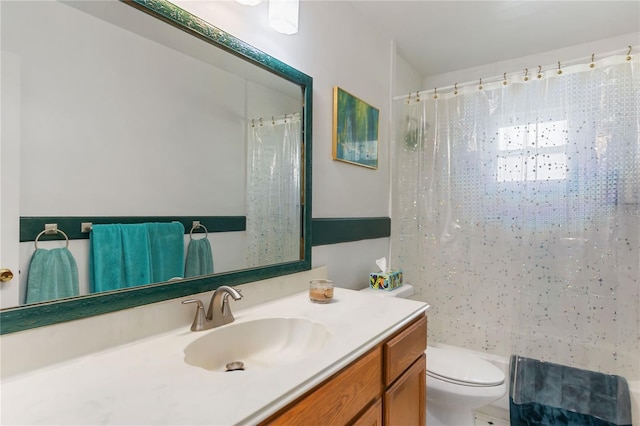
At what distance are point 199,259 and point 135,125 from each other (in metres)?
0.45

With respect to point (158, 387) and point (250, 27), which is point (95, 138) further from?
point (250, 27)

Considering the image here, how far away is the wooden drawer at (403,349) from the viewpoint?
1.02 m

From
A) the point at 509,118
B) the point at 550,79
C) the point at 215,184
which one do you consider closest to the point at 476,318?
the point at 509,118

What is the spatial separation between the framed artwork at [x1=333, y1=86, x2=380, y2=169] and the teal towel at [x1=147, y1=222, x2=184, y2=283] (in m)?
0.95

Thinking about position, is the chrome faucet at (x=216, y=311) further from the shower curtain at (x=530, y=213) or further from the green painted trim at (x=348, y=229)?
the shower curtain at (x=530, y=213)

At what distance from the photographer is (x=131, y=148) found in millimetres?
919

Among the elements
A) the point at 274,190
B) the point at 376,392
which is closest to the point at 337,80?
the point at 274,190

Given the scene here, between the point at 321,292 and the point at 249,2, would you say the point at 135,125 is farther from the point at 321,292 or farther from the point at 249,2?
the point at 321,292

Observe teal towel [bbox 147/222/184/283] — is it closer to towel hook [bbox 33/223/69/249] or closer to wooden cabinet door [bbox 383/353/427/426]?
towel hook [bbox 33/223/69/249]

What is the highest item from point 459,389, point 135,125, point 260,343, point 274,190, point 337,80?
point 337,80

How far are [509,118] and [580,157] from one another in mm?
432

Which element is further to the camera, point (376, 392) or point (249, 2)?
point (249, 2)

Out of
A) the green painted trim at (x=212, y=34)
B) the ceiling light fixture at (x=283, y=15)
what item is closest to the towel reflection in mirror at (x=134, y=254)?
the green painted trim at (x=212, y=34)

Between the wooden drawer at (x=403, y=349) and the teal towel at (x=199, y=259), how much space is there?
636 mm
